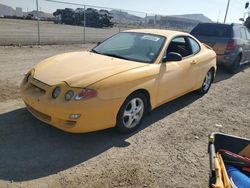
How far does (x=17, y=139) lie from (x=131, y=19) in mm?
22054

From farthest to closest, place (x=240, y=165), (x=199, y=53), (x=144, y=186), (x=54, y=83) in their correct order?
1. (x=199, y=53)
2. (x=54, y=83)
3. (x=144, y=186)
4. (x=240, y=165)

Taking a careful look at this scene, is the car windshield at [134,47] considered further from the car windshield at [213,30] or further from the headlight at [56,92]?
the car windshield at [213,30]

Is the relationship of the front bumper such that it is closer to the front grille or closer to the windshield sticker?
the front grille

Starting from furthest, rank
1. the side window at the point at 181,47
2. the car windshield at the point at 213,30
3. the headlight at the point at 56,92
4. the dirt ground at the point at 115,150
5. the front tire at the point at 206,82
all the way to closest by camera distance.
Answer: the car windshield at the point at 213,30 < the front tire at the point at 206,82 < the side window at the point at 181,47 < the headlight at the point at 56,92 < the dirt ground at the point at 115,150

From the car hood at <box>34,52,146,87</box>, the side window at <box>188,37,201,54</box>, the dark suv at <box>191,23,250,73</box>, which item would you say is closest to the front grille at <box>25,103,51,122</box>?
the car hood at <box>34,52,146,87</box>

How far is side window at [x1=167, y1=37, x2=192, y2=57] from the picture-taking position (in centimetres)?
552

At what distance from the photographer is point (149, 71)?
4379 millimetres

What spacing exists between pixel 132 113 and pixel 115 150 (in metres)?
0.70

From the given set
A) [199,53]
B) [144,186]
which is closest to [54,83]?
[144,186]

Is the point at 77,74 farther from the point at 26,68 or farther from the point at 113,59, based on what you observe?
the point at 26,68

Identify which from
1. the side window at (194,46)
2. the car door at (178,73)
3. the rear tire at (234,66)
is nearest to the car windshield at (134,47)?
the car door at (178,73)

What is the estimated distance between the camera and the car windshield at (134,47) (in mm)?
4746

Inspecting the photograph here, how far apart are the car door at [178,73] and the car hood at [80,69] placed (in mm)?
546

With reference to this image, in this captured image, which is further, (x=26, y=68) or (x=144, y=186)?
(x=26, y=68)
